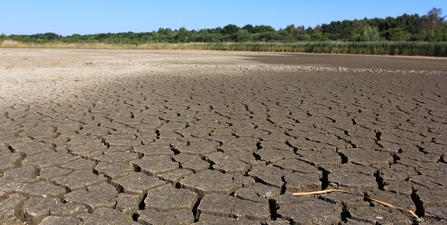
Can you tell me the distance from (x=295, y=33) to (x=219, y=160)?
75409 mm

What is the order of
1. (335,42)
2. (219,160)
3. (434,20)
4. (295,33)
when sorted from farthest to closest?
(295,33) < (434,20) < (335,42) < (219,160)

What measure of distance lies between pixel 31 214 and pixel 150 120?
2499 mm

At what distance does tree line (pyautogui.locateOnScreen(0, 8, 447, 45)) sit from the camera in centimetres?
5119

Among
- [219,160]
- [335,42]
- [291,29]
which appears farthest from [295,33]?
[219,160]

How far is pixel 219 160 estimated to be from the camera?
3000 millimetres

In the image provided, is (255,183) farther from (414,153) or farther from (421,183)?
(414,153)

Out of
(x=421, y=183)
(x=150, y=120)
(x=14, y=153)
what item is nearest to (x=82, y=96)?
(x=150, y=120)

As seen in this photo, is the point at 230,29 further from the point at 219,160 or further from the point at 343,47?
the point at 219,160

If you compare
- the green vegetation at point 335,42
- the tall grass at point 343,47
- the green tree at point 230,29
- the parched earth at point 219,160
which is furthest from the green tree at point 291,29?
the parched earth at point 219,160

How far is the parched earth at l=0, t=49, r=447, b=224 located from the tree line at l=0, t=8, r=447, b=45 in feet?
139

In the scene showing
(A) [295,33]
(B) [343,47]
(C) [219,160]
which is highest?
(A) [295,33]

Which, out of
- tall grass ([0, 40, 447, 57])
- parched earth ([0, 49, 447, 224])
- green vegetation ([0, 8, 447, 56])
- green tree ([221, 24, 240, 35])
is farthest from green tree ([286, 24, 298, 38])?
parched earth ([0, 49, 447, 224])

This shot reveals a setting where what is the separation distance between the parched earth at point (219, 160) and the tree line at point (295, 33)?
42304mm

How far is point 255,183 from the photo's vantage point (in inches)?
100.0
